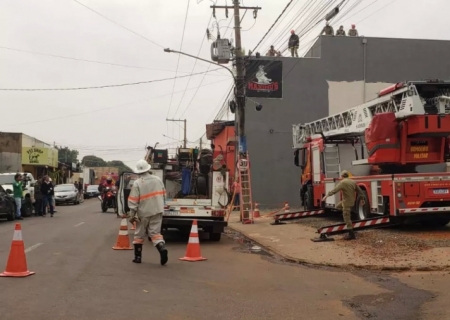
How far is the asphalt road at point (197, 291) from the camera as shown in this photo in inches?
231

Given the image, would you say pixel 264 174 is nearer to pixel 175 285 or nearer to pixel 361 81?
pixel 361 81

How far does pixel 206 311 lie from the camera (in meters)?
5.95

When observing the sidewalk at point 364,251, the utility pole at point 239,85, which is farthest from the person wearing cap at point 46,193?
the sidewalk at point 364,251

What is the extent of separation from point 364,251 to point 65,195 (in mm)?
26994

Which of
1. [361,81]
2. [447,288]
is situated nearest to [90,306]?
[447,288]

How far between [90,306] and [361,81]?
26236 millimetres

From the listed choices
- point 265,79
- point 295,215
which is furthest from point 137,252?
point 265,79

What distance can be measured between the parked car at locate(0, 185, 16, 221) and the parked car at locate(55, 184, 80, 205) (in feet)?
45.5

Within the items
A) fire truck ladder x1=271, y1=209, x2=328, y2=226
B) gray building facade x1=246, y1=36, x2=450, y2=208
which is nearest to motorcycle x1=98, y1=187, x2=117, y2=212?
gray building facade x1=246, y1=36, x2=450, y2=208

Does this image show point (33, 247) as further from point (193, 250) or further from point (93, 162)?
point (93, 162)

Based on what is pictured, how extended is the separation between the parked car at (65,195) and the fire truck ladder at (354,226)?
24.8 meters

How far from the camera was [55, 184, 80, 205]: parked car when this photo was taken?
33812 mm

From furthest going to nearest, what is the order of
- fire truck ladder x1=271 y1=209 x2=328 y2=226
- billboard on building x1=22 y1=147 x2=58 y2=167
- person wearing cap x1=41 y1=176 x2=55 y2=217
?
billboard on building x1=22 y1=147 x2=58 y2=167 → person wearing cap x1=41 y1=176 x2=55 y2=217 → fire truck ladder x1=271 y1=209 x2=328 y2=226

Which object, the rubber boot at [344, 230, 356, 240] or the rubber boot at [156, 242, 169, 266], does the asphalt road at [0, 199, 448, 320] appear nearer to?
the rubber boot at [156, 242, 169, 266]
